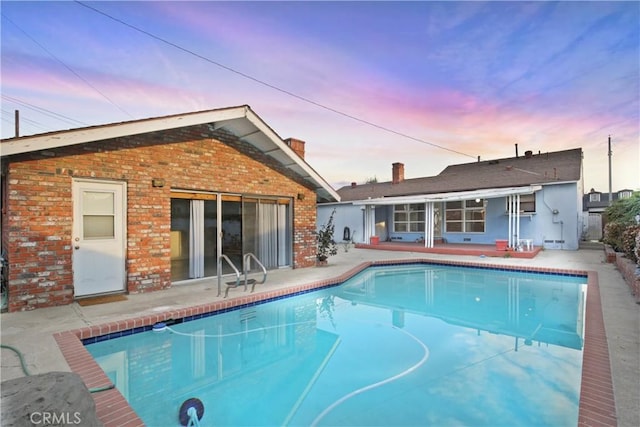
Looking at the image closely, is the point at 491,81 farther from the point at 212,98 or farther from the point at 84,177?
the point at 84,177

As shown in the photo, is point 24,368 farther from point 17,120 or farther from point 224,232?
point 17,120

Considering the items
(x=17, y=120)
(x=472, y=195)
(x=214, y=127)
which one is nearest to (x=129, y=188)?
(x=214, y=127)

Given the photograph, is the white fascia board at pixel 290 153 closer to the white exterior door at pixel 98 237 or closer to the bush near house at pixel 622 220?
the white exterior door at pixel 98 237

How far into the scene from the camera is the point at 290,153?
9477mm

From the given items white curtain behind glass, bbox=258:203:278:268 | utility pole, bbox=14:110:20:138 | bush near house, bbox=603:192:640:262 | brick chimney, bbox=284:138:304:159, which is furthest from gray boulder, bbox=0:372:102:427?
utility pole, bbox=14:110:20:138

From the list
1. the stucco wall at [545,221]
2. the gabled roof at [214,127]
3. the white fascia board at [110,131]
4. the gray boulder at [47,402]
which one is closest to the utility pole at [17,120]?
the gabled roof at [214,127]

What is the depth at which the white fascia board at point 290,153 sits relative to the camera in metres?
8.45

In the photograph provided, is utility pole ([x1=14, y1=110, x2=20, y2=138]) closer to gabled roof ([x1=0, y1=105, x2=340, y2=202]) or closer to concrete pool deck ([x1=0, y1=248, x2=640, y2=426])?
gabled roof ([x1=0, y1=105, x2=340, y2=202])

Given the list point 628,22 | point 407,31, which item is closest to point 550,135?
point 628,22

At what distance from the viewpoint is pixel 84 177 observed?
6523mm

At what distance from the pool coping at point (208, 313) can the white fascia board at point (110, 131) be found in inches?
126

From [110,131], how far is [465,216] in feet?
55.9

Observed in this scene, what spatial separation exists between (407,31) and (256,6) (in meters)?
5.06

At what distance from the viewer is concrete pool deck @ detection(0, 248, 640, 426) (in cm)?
331
